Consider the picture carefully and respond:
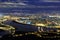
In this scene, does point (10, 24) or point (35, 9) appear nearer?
point (10, 24)

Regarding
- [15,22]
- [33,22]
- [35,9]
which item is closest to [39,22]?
[33,22]

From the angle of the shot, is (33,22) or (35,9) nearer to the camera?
(33,22)

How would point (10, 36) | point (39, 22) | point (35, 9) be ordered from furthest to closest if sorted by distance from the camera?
Result: point (35, 9) < point (39, 22) < point (10, 36)

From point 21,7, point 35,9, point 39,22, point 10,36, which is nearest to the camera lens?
point 10,36

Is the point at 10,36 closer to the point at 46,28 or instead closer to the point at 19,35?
the point at 19,35

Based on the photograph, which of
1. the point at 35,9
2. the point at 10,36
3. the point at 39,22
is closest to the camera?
the point at 10,36

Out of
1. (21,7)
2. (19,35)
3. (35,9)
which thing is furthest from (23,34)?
(21,7)

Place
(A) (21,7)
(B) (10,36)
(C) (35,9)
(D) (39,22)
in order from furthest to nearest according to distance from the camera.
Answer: (A) (21,7)
(C) (35,9)
(D) (39,22)
(B) (10,36)

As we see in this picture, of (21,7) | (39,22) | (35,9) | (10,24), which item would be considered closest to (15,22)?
(10,24)
